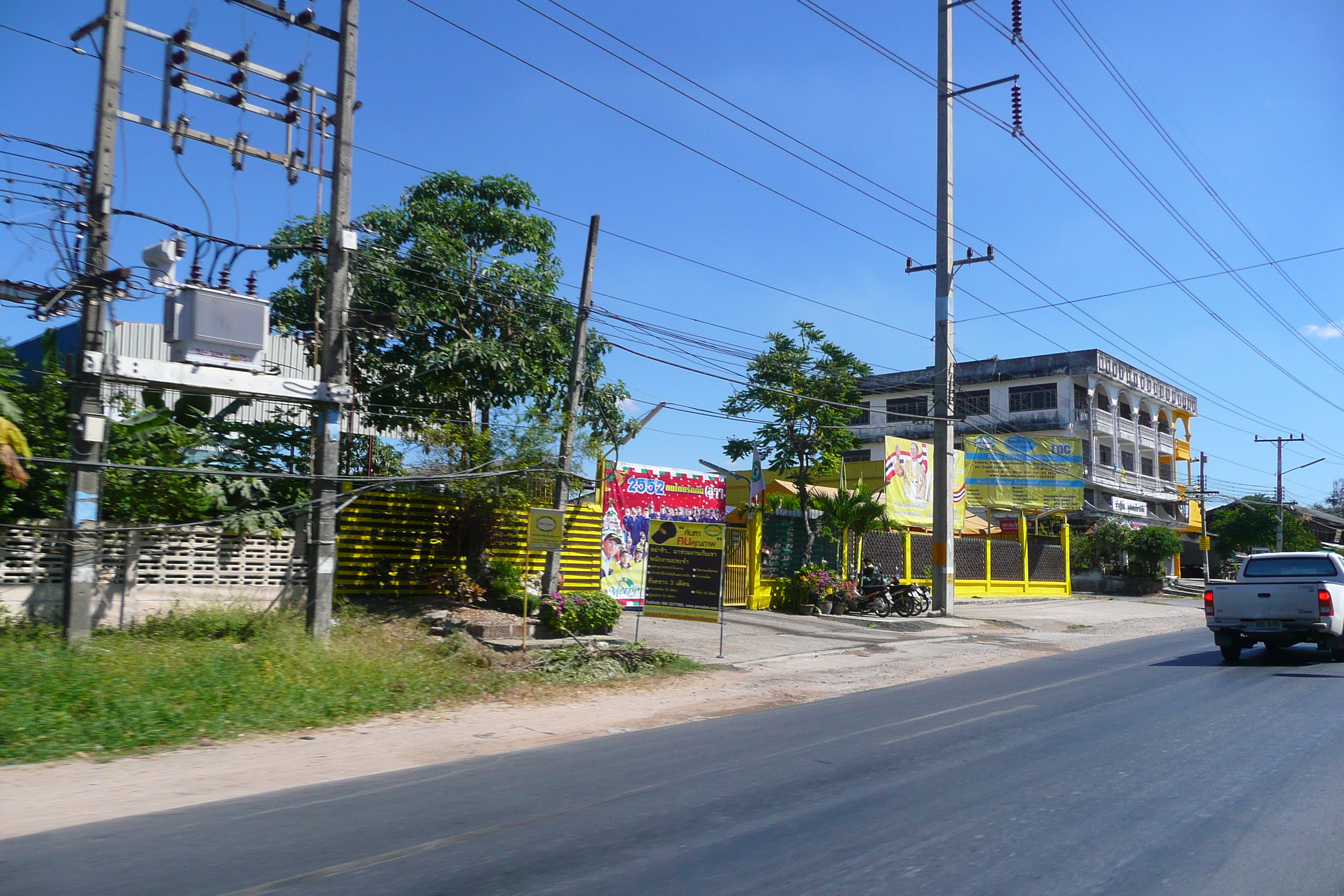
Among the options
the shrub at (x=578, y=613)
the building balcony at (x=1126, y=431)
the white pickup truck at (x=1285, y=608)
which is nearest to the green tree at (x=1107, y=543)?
the building balcony at (x=1126, y=431)

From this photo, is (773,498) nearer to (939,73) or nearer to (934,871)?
(939,73)

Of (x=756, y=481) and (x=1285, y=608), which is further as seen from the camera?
(x=756, y=481)

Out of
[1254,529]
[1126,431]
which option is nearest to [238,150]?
[1126,431]

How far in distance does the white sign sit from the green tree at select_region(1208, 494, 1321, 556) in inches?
380

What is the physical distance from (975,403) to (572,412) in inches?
1677

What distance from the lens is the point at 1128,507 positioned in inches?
2021

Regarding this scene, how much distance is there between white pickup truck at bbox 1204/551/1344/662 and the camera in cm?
1431

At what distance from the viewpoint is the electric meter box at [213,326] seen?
12.6 m

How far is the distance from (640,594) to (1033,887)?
1719 centimetres

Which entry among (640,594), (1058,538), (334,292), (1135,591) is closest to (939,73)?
(640,594)

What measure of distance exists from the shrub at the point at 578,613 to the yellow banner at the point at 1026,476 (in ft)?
98.7

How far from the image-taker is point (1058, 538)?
41.1 m

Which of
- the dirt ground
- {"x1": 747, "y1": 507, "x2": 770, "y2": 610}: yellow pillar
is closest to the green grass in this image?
the dirt ground

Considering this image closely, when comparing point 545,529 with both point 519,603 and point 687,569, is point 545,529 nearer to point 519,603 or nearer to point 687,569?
point 687,569
